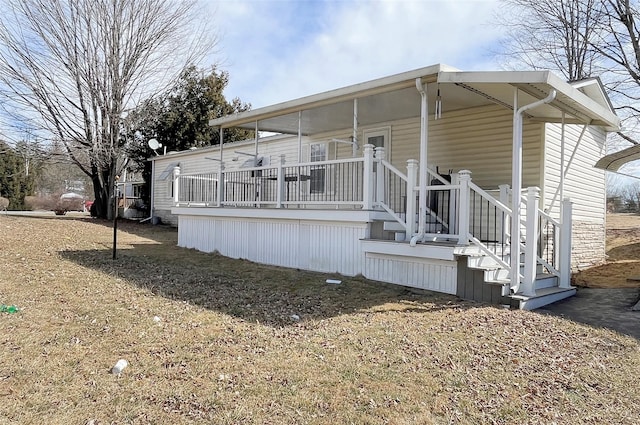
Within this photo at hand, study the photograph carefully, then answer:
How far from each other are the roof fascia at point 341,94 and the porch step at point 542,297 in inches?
131

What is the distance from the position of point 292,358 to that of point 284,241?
5135mm

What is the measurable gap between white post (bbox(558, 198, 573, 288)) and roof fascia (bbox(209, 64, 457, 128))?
2.91 metres

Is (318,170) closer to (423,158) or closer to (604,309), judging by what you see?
(423,158)

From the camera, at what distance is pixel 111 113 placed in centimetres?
1834

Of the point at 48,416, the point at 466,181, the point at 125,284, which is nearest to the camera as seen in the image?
the point at 48,416

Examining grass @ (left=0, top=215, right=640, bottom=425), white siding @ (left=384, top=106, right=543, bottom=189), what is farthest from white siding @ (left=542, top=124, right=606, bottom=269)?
grass @ (left=0, top=215, right=640, bottom=425)

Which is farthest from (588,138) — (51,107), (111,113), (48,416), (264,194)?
(51,107)

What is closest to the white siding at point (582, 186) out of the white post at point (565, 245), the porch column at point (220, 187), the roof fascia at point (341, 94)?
the white post at point (565, 245)

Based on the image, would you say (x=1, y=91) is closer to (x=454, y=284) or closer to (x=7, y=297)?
(x=7, y=297)

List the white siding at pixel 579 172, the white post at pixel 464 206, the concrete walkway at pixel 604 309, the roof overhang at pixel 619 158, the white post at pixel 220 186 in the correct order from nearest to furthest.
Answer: the concrete walkway at pixel 604 309
the white post at pixel 464 206
the roof overhang at pixel 619 158
the white siding at pixel 579 172
the white post at pixel 220 186

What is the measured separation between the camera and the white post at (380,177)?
24.5 ft

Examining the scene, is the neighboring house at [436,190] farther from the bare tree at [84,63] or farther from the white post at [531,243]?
the bare tree at [84,63]

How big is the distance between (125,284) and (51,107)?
48.9ft

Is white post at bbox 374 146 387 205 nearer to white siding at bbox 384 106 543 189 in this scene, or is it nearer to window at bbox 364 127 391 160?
white siding at bbox 384 106 543 189
